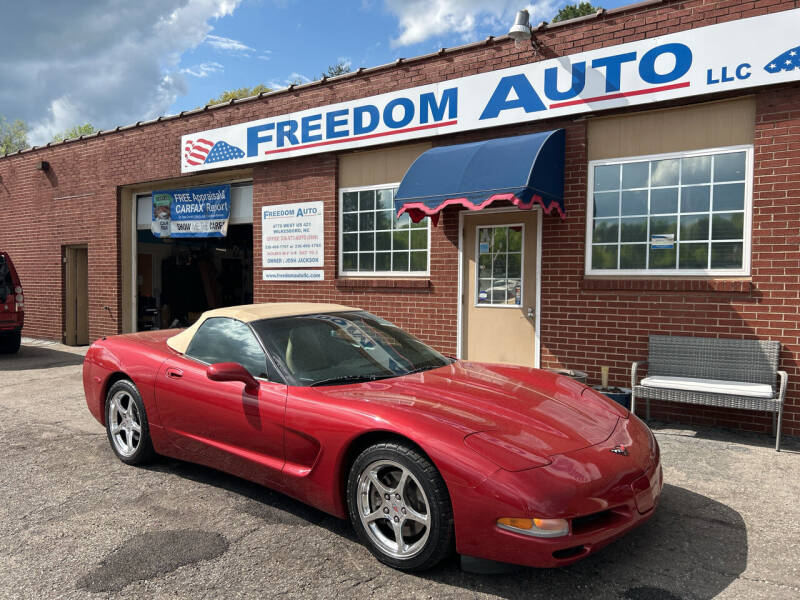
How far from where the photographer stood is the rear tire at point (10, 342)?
35.9 feet

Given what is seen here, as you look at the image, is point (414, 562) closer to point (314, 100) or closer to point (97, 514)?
point (97, 514)

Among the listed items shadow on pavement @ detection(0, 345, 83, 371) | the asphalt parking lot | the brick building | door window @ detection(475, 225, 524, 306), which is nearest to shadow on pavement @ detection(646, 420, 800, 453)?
the brick building

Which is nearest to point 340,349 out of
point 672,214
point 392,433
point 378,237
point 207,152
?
point 392,433

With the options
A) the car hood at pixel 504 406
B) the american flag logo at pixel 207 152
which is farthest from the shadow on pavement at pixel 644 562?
the american flag logo at pixel 207 152

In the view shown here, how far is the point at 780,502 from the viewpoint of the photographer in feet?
12.3

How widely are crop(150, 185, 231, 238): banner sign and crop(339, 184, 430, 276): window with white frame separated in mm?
2939

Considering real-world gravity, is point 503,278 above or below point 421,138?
below

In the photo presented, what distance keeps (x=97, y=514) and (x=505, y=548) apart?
257 centimetres

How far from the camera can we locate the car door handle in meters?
4.00

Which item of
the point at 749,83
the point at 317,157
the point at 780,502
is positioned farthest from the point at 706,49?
the point at 317,157

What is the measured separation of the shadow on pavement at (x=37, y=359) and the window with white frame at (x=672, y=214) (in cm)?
893

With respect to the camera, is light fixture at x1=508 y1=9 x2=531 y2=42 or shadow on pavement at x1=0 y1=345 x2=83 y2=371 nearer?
light fixture at x1=508 y1=9 x2=531 y2=42

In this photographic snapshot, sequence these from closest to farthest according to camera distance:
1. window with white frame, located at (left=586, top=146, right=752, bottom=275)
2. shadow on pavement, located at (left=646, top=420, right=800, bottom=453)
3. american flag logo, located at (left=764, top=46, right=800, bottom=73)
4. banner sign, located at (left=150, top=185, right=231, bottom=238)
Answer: shadow on pavement, located at (left=646, top=420, right=800, bottom=453) → american flag logo, located at (left=764, top=46, right=800, bottom=73) → window with white frame, located at (left=586, top=146, right=752, bottom=275) → banner sign, located at (left=150, top=185, right=231, bottom=238)

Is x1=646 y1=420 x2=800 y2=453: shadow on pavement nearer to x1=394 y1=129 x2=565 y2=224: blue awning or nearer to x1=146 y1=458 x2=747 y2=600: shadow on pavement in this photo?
x1=146 y1=458 x2=747 y2=600: shadow on pavement
